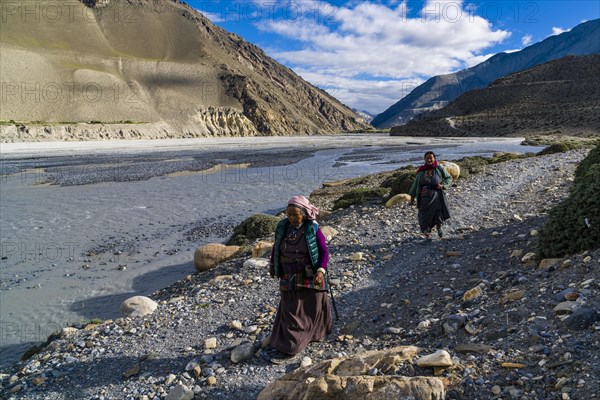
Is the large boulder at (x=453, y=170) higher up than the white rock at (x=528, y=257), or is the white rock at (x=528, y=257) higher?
the large boulder at (x=453, y=170)

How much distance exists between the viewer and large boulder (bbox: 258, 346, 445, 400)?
11.7 feet

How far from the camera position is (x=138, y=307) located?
24.0ft

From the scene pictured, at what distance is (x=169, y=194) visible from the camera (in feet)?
71.0

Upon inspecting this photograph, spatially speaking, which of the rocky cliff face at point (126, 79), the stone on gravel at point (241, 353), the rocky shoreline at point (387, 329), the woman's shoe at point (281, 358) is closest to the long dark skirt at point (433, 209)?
the rocky shoreline at point (387, 329)

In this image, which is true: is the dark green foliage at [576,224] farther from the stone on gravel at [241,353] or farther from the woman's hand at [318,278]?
the stone on gravel at [241,353]

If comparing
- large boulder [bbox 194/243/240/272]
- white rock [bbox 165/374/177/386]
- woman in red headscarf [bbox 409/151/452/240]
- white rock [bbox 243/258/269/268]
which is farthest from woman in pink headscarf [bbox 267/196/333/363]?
large boulder [bbox 194/243/240/272]

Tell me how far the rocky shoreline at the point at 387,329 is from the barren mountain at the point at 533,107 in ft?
234

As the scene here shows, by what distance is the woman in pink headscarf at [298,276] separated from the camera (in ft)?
16.9

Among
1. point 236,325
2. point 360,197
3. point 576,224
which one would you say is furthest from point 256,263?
point 360,197

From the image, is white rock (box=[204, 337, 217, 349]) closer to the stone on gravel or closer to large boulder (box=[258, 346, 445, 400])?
the stone on gravel

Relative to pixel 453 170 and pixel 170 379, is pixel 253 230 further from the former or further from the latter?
pixel 453 170

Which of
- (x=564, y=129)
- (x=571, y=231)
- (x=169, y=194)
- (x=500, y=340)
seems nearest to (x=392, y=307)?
(x=500, y=340)

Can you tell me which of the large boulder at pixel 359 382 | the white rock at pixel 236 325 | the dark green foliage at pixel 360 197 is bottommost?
the white rock at pixel 236 325

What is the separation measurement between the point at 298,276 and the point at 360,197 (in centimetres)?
907
